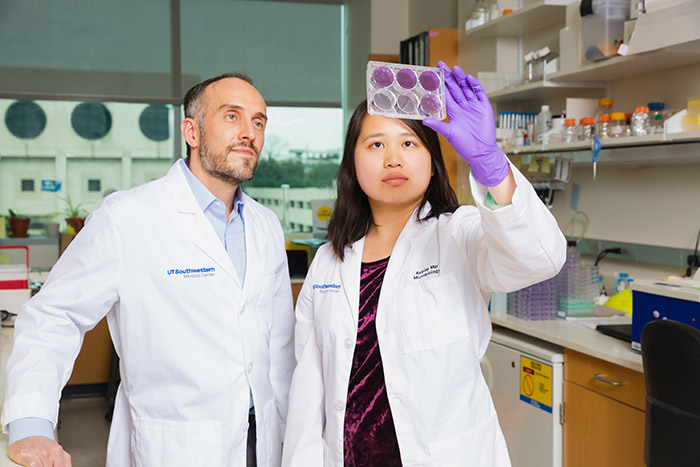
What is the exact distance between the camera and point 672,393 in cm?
182

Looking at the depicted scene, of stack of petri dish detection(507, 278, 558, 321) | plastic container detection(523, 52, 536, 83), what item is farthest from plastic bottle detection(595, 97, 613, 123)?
stack of petri dish detection(507, 278, 558, 321)

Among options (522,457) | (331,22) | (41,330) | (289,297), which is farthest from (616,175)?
(331,22)

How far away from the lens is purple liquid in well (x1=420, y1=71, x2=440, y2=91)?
1.24 meters

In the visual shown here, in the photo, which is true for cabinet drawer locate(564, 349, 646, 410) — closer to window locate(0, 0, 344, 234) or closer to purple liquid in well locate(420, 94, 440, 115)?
purple liquid in well locate(420, 94, 440, 115)

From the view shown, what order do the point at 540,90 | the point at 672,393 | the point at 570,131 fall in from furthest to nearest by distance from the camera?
the point at 540,90 → the point at 570,131 → the point at 672,393

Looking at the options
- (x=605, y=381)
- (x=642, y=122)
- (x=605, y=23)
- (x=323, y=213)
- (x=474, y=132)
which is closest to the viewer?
(x=474, y=132)

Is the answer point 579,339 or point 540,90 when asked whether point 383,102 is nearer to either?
point 579,339

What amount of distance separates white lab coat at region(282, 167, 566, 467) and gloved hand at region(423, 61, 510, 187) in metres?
0.15

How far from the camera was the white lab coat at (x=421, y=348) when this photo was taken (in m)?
1.35

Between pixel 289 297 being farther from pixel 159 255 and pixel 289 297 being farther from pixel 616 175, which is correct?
pixel 616 175

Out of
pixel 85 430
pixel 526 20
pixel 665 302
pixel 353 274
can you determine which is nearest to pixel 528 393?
pixel 665 302

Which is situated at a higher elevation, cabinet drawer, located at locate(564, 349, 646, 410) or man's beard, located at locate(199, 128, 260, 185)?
man's beard, located at locate(199, 128, 260, 185)

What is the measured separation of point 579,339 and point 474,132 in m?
1.51

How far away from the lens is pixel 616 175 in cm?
322
